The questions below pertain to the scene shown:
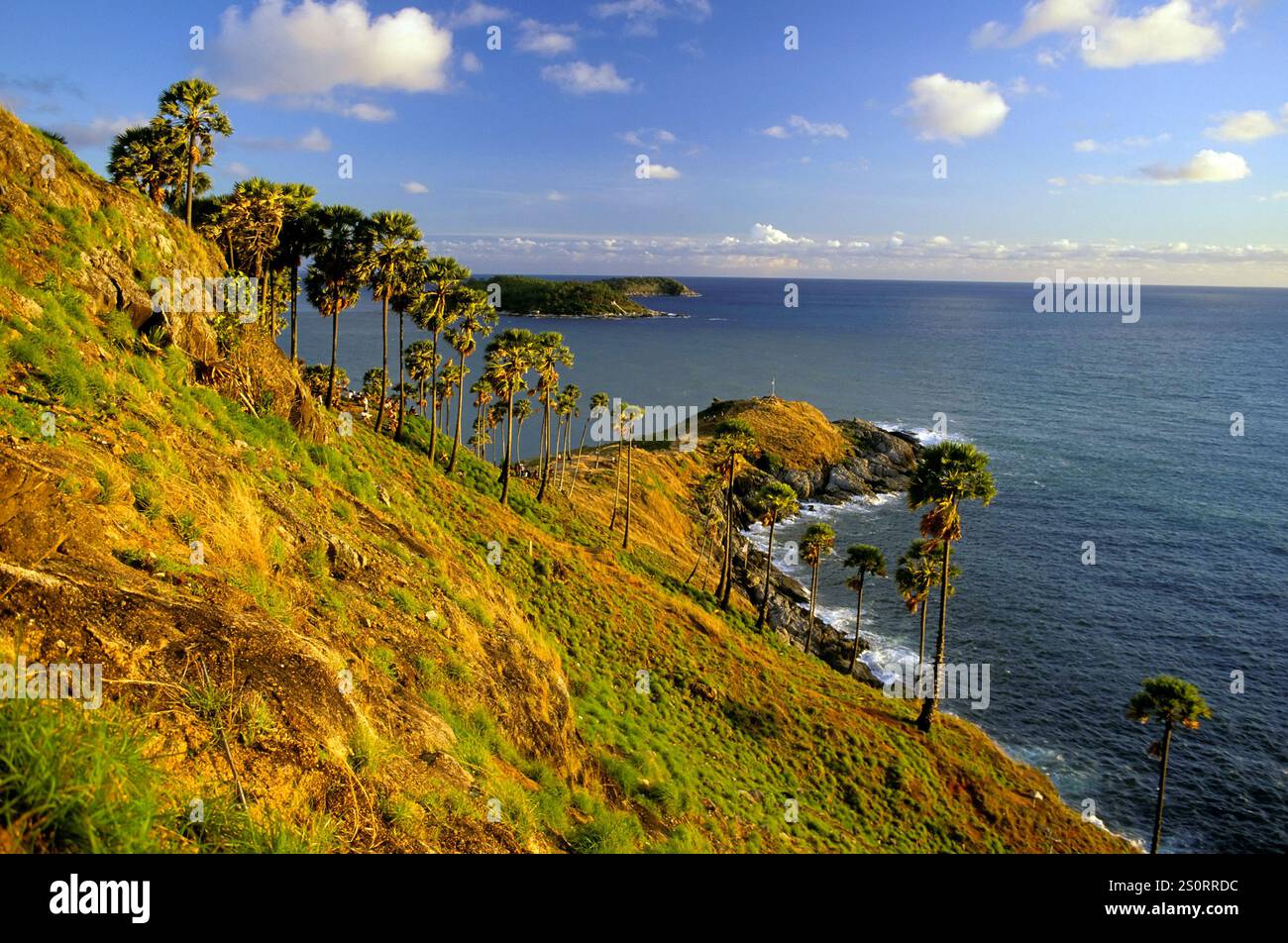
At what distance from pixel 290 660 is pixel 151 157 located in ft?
130

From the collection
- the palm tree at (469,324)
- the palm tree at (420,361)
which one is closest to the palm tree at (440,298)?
the palm tree at (469,324)

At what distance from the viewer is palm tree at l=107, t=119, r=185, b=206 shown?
33281mm

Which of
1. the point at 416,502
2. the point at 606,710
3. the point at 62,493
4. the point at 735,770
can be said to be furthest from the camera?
the point at 416,502

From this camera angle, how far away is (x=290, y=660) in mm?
8102

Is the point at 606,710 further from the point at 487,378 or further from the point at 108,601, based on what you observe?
the point at 487,378

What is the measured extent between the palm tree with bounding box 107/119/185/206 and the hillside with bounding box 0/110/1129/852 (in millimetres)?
15034

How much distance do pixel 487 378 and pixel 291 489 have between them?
35.2 meters

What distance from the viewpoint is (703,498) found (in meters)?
83.1

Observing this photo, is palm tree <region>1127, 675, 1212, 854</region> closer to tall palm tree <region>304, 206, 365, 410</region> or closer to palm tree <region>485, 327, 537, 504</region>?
palm tree <region>485, 327, 537, 504</region>

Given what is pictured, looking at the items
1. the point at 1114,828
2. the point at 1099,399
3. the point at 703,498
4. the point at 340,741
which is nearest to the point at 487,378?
the point at 703,498
